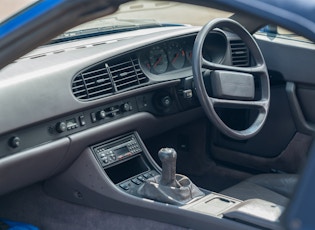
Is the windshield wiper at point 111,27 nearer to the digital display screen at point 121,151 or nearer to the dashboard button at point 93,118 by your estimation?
the dashboard button at point 93,118

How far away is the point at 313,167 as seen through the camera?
1081 mm

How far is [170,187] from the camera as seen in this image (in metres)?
2.52

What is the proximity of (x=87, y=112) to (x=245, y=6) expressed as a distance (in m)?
1.58

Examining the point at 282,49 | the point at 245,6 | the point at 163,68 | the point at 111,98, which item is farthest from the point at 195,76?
the point at 245,6

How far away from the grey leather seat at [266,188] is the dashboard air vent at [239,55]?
1.94 ft

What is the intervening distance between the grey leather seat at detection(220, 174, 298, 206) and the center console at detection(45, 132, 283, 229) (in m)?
0.23

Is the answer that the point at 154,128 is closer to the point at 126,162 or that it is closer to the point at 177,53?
the point at 126,162

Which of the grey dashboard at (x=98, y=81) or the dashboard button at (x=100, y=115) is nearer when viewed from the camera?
the grey dashboard at (x=98, y=81)

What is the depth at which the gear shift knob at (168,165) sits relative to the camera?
8.16ft

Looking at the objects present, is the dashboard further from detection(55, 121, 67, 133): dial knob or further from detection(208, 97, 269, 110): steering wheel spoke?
detection(208, 97, 269, 110): steering wheel spoke

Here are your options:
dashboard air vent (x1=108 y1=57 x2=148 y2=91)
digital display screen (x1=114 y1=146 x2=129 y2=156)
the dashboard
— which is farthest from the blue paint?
digital display screen (x1=114 y1=146 x2=129 y2=156)

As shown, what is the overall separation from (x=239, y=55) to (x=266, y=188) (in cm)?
73

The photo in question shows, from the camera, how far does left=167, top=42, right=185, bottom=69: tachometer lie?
308cm

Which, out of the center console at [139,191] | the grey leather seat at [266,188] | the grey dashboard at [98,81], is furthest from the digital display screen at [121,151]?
the grey leather seat at [266,188]
